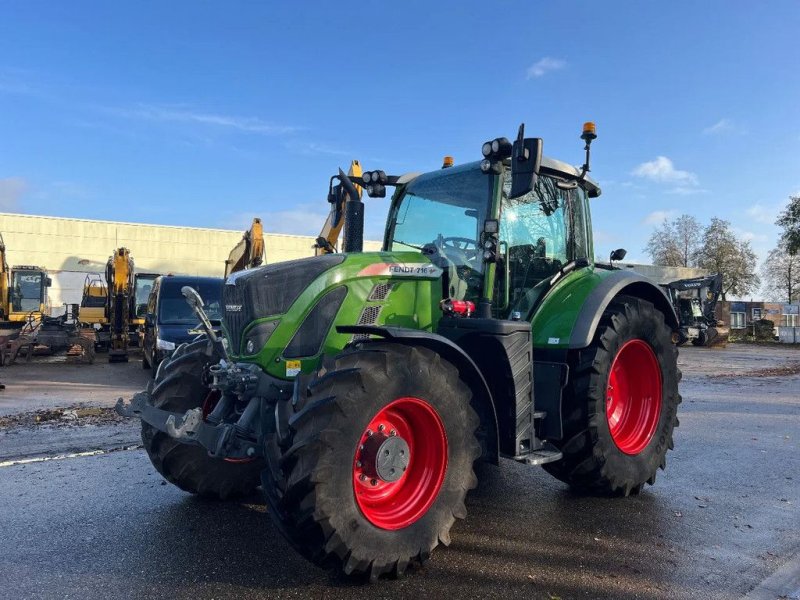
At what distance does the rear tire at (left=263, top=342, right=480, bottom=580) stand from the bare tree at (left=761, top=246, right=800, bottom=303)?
5194 centimetres

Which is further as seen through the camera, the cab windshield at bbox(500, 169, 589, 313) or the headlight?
the headlight

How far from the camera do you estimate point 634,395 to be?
5.32m

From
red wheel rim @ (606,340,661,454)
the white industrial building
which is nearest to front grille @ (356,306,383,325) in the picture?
red wheel rim @ (606,340,661,454)

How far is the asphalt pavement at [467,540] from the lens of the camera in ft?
10.4

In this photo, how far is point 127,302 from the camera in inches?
715

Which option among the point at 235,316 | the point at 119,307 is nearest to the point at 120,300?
the point at 119,307

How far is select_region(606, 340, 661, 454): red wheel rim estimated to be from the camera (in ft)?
16.9

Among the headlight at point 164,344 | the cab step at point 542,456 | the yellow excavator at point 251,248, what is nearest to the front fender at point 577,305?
the cab step at point 542,456

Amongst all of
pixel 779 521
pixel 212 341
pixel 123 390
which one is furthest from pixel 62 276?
pixel 779 521

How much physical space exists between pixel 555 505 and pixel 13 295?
20.5 m

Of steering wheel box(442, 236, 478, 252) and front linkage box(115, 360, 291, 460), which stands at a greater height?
steering wheel box(442, 236, 478, 252)

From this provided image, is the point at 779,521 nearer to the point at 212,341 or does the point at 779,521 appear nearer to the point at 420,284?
the point at 420,284

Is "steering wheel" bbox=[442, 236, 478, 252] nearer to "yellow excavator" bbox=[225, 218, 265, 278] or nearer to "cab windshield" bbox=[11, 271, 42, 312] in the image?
"yellow excavator" bbox=[225, 218, 265, 278]

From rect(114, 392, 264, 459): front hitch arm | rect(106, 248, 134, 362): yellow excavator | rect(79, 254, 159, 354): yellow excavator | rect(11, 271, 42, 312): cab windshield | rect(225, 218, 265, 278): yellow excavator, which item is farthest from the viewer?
rect(11, 271, 42, 312): cab windshield
